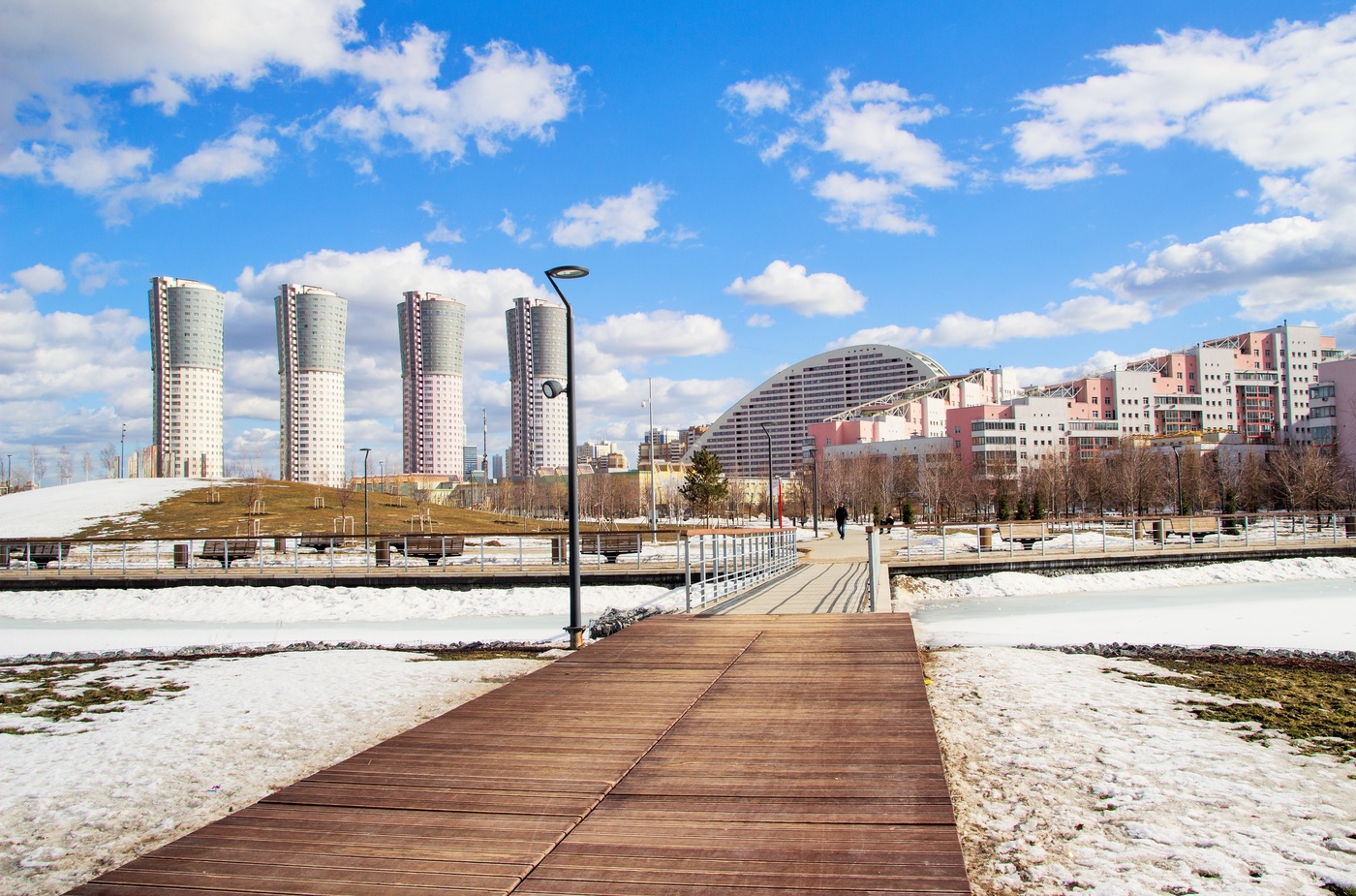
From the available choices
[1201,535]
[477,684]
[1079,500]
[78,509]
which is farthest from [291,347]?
[477,684]

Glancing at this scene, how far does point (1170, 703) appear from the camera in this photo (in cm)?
950

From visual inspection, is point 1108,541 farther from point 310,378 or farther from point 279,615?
point 310,378

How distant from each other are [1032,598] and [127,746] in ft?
70.9

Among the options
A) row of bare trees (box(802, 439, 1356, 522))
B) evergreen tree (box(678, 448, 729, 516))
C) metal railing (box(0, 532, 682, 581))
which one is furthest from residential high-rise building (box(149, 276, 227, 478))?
metal railing (box(0, 532, 682, 581))

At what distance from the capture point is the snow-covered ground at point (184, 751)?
604 cm

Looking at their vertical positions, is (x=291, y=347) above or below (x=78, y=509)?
above

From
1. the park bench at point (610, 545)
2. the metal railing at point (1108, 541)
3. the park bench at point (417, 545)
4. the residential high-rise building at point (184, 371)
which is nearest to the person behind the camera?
the metal railing at point (1108, 541)

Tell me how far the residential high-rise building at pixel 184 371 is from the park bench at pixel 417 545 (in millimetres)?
143265

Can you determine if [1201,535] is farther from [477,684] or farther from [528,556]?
[477,684]

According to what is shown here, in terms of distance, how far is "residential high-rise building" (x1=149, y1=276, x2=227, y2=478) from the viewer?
155375mm

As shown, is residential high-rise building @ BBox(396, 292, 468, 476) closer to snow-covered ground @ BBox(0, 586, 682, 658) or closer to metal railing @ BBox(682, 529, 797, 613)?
snow-covered ground @ BBox(0, 586, 682, 658)

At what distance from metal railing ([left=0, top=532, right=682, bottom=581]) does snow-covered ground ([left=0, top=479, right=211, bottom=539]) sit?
16435 millimetres

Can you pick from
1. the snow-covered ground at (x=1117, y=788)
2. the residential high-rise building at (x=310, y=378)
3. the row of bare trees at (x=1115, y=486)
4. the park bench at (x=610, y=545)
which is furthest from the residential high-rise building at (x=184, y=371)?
the snow-covered ground at (x=1117, y=788)

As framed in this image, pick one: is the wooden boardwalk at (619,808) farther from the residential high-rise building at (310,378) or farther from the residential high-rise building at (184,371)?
the residential high-rise building at (310,378)
